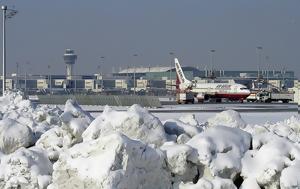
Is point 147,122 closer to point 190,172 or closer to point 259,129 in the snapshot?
point 190,172

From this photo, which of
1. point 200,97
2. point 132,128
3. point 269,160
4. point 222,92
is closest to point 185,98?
point 200,97

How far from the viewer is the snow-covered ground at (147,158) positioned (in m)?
9.55

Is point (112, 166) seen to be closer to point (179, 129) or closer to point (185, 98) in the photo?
point (179, 129)

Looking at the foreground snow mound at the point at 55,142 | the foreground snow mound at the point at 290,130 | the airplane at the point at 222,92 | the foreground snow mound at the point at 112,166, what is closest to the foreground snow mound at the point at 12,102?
the foreground snow mound at the point at 290,130

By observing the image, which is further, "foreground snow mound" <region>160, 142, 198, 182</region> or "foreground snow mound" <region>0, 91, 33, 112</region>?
"foreground snow mound" <region>0, 91, 33, 112</region>

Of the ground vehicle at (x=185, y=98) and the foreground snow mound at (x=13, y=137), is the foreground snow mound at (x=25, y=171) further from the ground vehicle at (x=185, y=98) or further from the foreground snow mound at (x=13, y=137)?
the ground vehicle at (x=185, y=98)

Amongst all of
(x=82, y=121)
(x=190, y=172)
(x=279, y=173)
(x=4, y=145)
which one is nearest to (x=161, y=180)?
(x=190, y=172)

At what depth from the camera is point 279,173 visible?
404 inches

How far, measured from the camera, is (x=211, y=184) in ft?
32.8

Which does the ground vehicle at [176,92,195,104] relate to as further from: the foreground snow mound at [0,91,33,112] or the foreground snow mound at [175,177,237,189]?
the foreground snow mound at [175,177,237,189]

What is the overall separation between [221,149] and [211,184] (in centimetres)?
110

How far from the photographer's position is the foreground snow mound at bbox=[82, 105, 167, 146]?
11328 millimetres

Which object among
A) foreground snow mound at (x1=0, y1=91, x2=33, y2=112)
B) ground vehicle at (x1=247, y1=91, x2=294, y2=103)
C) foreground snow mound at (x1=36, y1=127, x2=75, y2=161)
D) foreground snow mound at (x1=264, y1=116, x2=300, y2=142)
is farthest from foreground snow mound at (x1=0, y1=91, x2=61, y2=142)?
ground vehicle at (x1=247, y1=91, x2=294, y2=103)

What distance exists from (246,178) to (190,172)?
0.97 meters
